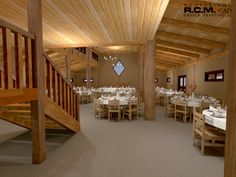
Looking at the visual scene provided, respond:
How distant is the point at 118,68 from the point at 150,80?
12735 millimetres

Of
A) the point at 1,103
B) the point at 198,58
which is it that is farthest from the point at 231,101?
the point at 198,58

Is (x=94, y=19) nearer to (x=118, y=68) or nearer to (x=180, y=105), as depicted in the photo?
(x=180, y=105)

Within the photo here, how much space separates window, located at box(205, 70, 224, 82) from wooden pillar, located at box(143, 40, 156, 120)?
3.48 metres

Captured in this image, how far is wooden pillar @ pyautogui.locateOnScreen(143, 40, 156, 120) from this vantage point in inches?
276

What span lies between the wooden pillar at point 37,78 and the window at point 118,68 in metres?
16.3

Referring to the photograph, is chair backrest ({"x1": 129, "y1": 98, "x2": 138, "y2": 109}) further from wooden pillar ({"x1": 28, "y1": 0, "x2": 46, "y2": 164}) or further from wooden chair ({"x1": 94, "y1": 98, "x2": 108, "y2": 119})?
wooden pillar ({"x1": 28, "y1": 0, "x2": 46, "y2": 164})

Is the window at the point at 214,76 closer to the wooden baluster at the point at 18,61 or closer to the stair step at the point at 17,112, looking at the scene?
the stair step at the point at 17,112

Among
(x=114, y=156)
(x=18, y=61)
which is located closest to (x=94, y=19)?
(x=18, y=61)

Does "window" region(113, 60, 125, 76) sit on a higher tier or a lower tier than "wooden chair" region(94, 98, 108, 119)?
higher

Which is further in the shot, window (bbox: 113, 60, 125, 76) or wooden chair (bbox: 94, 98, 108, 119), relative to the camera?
window (bbox: 113, 60, 125, 76)

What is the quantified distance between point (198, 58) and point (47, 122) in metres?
9.70

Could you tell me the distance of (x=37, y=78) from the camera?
3246mm

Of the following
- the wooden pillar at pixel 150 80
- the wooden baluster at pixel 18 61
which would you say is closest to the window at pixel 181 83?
the wooden pillar at pixel 150 80

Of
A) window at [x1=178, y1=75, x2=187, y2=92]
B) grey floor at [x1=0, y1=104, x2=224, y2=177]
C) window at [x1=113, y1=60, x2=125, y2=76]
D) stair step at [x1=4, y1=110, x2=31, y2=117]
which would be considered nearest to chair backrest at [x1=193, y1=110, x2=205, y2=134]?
grey floor at [x1=0, y1=104, x2=224, y2=177]
